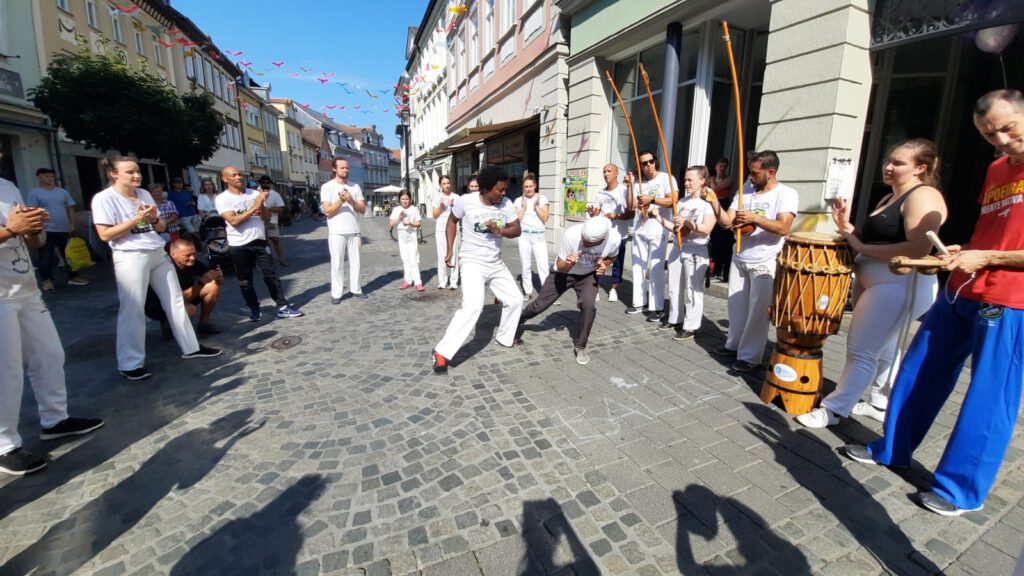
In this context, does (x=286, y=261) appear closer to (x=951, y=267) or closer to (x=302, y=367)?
(x=302, y=367)

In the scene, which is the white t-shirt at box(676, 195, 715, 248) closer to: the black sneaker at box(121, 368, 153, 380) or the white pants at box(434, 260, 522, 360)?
the white pants at box(434, 260, 522, 360)

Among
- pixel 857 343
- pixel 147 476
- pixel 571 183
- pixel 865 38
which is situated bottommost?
pixel 147 476

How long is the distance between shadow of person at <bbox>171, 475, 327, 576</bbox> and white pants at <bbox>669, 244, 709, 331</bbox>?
4.11m

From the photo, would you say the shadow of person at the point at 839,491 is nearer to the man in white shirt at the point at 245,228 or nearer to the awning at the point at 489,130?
the man in white shirt at the point at 245,228

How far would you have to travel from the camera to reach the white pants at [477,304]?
4188mm

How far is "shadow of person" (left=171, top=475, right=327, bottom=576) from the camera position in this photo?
6.76ft

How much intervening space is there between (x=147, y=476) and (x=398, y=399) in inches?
64.7

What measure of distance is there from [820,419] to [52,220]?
11.4 metres

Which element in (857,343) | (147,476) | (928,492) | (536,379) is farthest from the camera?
(536,379)

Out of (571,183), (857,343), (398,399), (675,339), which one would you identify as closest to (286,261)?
(571,183)

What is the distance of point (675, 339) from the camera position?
5.13 metres

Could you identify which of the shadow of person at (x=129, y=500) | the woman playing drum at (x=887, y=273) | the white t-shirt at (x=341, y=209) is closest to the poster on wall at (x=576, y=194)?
the white t-shirt at (x=341, y=209)

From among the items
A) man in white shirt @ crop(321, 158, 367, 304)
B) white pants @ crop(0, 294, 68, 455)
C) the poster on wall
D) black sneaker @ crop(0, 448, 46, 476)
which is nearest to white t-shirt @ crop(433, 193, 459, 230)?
man in white shirt @ crop(321, 158, 367, 304)

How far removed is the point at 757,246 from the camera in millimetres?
4027
